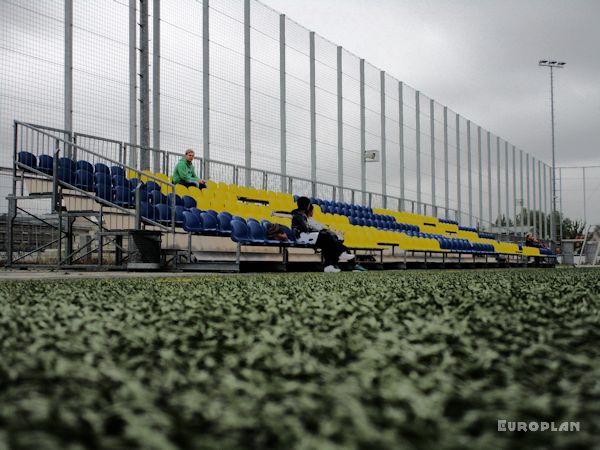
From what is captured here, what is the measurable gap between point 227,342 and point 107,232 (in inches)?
263

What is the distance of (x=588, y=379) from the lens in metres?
1.08

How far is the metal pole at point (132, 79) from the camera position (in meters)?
10.1

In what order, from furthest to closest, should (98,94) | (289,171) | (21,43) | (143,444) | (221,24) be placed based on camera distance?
(289,171) < (221,24) < (98,94) < (21,43) < (143,444)

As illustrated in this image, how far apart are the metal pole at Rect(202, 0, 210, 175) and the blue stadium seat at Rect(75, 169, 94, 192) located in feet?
10.3

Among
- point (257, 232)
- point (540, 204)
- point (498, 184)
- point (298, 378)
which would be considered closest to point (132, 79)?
point (257, 232)

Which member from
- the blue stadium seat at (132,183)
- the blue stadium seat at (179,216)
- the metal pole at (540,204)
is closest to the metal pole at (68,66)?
the blue stadium seat at (132,183)

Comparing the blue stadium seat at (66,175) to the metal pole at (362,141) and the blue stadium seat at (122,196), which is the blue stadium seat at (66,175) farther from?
the metal pole at (362,141)

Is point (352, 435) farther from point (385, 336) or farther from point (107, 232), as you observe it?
point (107, 232)

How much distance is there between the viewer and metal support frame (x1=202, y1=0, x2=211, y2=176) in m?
11.7

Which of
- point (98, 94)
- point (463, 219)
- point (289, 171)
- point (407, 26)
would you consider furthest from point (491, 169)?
point (98, 94)

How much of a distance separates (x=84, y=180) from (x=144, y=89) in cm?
272

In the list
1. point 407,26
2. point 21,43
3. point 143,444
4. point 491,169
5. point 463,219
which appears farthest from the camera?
point 491,169

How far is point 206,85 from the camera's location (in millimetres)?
12180

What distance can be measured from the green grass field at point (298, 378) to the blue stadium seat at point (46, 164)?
6.75 metres
